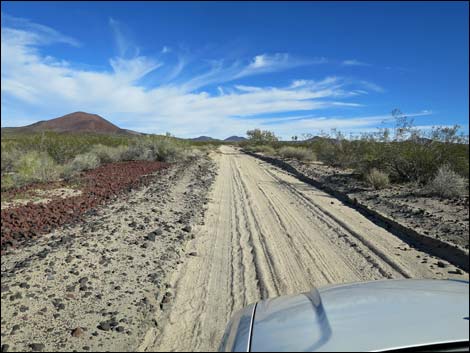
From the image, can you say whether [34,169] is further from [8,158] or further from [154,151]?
[154,151]

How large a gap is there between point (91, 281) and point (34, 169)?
21.5 ft

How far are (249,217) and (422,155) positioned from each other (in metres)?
9.85

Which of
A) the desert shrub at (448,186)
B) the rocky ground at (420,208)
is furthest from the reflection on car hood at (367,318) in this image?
the desert shrub at (448,186)

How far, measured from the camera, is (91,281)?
5.39m

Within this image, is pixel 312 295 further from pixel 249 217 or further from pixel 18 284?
pixel 249 217

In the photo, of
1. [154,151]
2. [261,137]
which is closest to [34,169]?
[154,151]

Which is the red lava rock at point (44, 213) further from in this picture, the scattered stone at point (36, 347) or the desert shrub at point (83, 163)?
the desert shrub at point (83, 163)

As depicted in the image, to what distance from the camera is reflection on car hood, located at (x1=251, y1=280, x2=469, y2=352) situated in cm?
196

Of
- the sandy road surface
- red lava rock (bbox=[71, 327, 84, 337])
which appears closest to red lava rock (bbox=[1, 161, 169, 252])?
the sandy road surface

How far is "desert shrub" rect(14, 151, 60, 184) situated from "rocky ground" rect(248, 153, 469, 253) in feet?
30.8

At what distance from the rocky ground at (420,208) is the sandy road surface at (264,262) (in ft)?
3.22

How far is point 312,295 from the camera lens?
9.65ft

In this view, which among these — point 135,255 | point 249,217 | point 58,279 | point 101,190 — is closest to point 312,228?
point 249,217

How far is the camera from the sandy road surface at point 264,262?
459 cm
